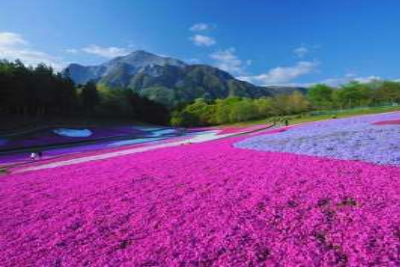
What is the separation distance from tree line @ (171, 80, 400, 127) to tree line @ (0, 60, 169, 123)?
23372mm

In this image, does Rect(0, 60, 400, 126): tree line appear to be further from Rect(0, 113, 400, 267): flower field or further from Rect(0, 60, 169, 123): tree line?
Rect(0, 113, 400, 267): flower field

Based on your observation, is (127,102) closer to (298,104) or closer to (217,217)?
(298,104)

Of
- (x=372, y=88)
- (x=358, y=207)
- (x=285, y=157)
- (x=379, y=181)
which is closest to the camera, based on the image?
(x=358, y=207)

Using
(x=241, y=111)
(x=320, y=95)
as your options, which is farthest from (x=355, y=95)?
(x=241, y=111)

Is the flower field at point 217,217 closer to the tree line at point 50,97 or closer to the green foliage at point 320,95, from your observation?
the tree line at point 50,97

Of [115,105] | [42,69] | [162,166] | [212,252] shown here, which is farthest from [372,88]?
[212,252]

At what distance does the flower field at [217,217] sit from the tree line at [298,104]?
85611 mm

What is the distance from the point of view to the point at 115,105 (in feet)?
324

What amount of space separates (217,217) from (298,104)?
350ft

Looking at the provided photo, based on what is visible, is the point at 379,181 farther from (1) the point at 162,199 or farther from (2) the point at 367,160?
(1) the point at 162,199

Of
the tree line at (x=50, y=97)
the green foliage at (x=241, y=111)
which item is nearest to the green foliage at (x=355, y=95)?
the green foliage at (x=241, y=111)

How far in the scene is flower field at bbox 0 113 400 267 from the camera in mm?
5672

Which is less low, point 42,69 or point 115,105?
point 42,69

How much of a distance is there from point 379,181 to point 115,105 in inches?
3787
